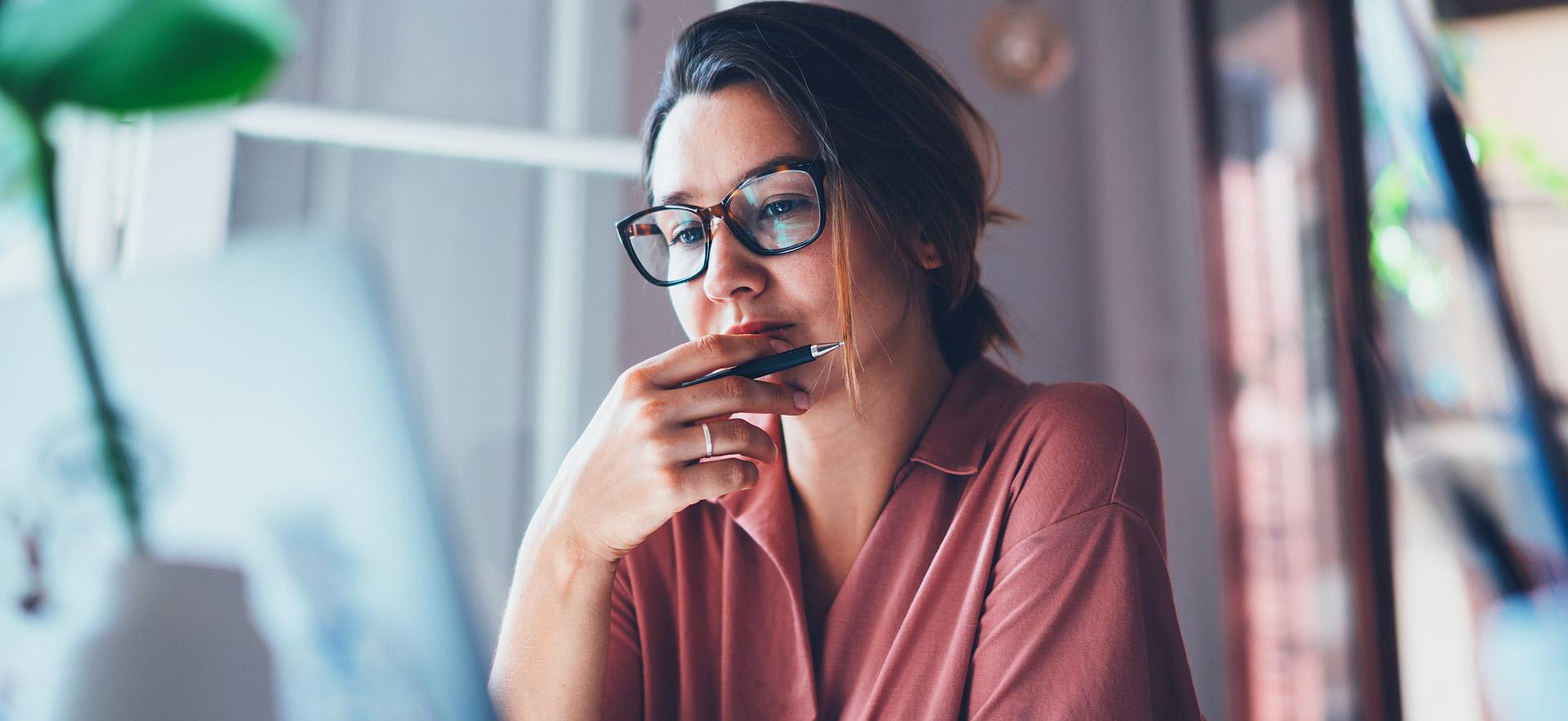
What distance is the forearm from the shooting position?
35.7 inches

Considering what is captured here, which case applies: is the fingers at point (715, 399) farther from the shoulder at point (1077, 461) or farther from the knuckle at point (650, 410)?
the shoulder at point (1077, 461)

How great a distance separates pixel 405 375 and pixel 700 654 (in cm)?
75

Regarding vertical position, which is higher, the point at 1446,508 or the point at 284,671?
the point at 284,671

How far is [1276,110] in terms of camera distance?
2.54 meters

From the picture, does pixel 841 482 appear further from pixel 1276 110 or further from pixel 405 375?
pixel 1276 110

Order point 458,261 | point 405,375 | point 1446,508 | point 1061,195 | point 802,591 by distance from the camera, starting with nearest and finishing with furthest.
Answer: point 405,375 < point 802,591 < point 458,261 < point 1446,508 < point 1061,195

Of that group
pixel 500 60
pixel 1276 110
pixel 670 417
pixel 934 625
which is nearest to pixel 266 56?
pixel 670 417

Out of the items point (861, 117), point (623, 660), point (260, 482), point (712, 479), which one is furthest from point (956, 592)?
point (260, 482)

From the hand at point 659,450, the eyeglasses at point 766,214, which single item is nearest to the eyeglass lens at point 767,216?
the eyeglasses at point 766,214

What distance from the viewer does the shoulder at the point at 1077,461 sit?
0.89 metres

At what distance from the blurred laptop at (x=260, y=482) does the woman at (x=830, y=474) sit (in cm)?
53

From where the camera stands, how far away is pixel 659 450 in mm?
888

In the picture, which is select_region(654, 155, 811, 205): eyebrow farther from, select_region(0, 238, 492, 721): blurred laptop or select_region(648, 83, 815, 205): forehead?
select_region(0, 238, 492, 721): blurred laptop

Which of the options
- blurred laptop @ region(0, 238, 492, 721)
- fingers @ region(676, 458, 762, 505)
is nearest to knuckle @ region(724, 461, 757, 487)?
fingers @ region(676, 458, 762, 505)
